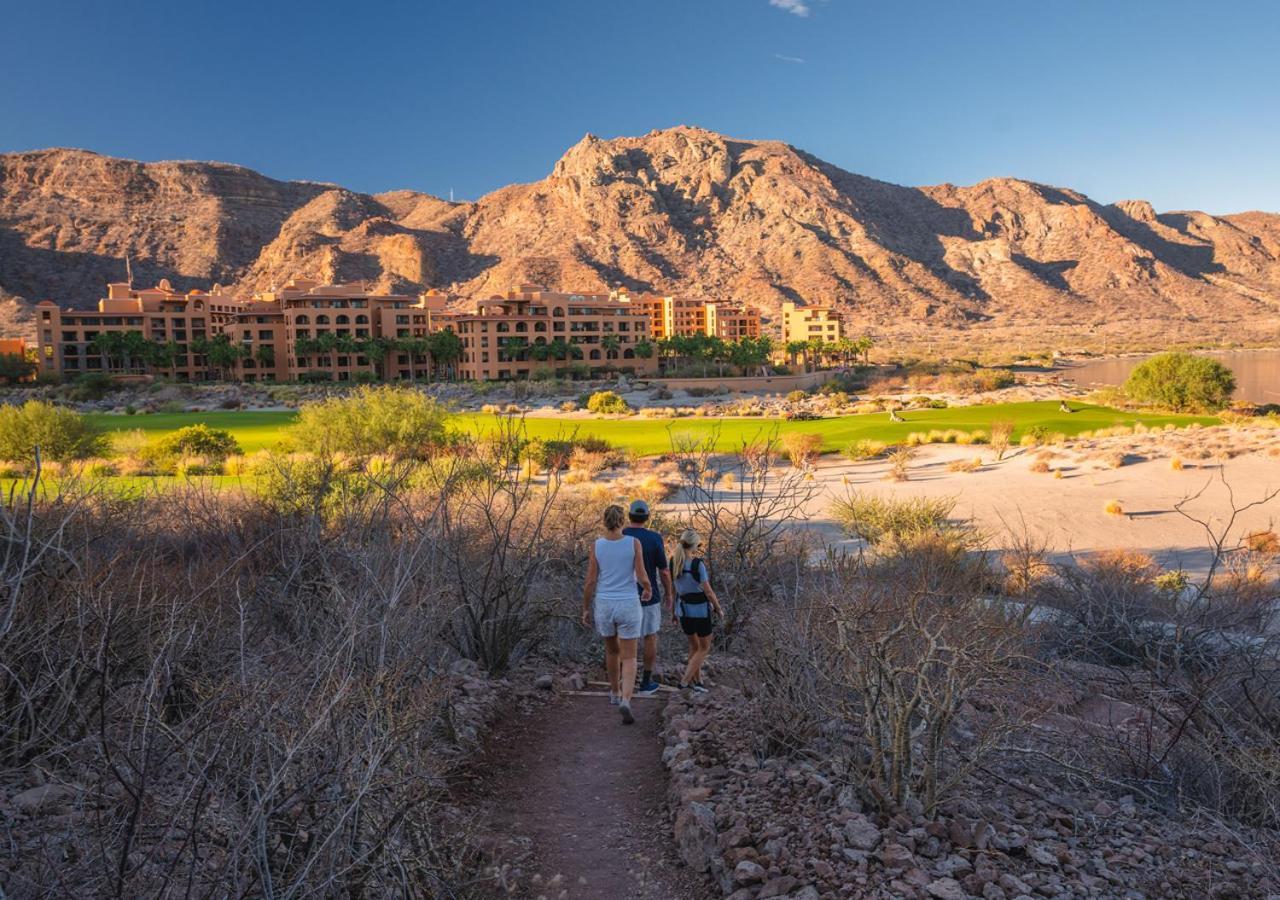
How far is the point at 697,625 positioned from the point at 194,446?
2312 cm

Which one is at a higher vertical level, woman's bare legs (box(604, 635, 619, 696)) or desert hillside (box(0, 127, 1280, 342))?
desert hillside (box(0, 127, 1280, 342))

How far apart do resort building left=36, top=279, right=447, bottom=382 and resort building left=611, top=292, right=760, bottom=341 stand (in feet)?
87.6

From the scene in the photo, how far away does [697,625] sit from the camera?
7469mm

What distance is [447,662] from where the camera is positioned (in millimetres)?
7320

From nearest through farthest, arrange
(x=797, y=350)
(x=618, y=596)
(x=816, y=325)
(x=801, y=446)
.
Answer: (x=618, y=596) < (x=801, y=446) < (x=797, y=350) < (x=816, y=325)

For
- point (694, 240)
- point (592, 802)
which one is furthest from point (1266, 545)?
point (694, 240)

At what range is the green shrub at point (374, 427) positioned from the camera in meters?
23.8

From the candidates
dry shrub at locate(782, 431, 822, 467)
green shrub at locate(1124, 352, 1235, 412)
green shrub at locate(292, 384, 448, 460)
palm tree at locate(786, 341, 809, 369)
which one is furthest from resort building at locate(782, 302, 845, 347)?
green shrub at locate(292, 384, 448, 460)

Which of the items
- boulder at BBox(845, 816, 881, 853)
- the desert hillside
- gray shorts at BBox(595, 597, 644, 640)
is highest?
the desert hillside

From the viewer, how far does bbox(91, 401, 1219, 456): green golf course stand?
32844 millimetres

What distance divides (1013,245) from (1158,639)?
563ft

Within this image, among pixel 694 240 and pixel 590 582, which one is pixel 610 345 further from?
pixel 590 582

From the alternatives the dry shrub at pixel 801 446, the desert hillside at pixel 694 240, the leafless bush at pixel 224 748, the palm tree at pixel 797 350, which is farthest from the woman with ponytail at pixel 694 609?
the desert hillside at pixel 694 240

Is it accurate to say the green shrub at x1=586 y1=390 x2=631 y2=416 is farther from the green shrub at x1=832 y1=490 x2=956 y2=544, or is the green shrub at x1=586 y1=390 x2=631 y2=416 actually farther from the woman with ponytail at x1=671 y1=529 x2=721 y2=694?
the woman with ponytail at x1=671 y1=529 x2=721 y2=694
